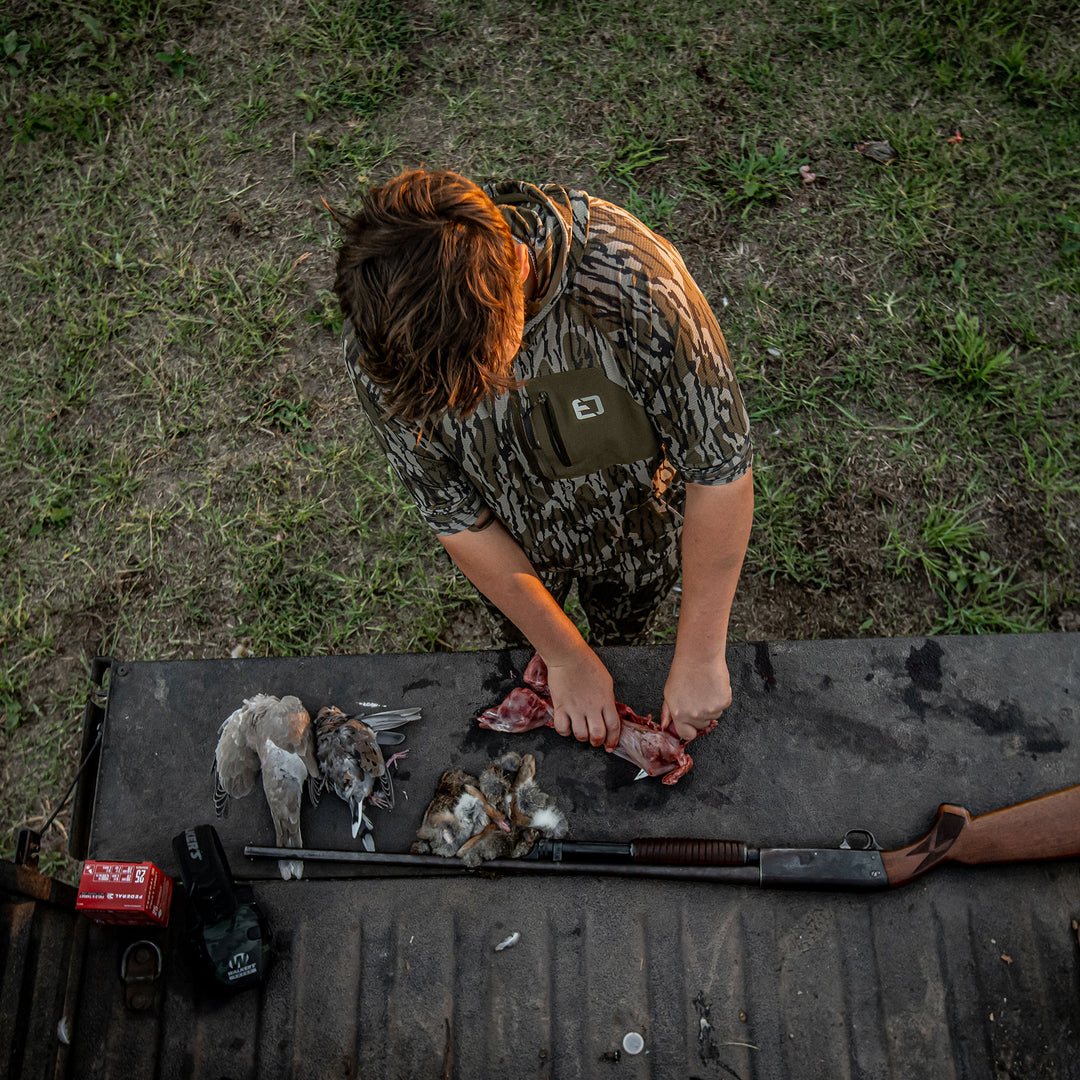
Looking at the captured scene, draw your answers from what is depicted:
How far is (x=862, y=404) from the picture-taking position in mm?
3176

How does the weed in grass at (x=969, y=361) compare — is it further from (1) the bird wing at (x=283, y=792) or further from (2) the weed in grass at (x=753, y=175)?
(1) the bird wing at (x=283, y=792)

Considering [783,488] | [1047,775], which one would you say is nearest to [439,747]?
[1047,775]

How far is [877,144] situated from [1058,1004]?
330 centimetres

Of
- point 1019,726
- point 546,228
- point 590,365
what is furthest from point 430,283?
point 1019,726

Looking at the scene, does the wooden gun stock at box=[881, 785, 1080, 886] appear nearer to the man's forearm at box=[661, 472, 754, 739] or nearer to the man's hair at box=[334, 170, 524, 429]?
the man's forearm at box=[661, 472, 754, 739]

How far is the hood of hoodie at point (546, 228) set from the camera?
1210 millimetres

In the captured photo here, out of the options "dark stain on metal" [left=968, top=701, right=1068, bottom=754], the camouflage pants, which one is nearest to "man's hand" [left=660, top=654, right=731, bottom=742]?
the camouflage pants

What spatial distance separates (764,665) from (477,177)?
8.83 ft

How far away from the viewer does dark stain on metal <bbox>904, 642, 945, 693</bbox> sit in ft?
6.48

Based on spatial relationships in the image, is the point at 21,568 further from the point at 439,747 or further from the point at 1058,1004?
the point at 1058,1004

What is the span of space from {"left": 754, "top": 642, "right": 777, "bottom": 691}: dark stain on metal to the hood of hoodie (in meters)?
1.13

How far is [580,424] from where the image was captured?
1.45 meters

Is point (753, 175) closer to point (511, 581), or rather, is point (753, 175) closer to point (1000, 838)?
point (511, 581)

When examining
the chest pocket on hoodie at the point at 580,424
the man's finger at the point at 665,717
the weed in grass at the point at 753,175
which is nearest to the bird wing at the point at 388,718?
the man's finger at the point at 665,717
